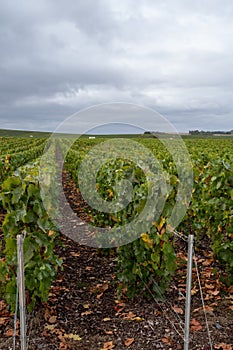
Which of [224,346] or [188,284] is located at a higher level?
[188,284]

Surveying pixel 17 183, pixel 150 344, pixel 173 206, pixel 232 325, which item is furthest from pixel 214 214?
pixel 17 183

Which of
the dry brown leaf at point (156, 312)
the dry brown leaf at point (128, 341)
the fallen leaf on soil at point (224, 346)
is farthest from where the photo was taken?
the dry brown leaf at point (156, 312)

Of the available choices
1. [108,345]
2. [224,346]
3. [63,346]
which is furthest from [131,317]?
[224,346]

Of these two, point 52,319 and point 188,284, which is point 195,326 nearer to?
point 188,284

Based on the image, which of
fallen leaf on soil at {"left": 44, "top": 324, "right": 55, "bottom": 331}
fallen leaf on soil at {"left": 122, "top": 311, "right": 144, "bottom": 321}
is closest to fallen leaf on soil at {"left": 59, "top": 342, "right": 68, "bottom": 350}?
fallen leaf on soil at {"left": 44, "top": 324, "right": 55, "bottom": 331}

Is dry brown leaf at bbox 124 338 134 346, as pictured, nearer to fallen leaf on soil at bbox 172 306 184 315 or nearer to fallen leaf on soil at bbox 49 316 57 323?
fallen leaf on soil at bbox 172 306 184 315

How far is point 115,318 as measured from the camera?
4.45m

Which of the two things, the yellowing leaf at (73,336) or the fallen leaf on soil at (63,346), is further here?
the yellowing leaf at (73,336)

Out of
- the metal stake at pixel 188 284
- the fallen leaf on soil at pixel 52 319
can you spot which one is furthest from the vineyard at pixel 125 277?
the metal stake at pixel 188 284

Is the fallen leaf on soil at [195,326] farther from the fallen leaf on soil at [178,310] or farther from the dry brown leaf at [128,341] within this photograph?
the dry brown leaf at [128,341]

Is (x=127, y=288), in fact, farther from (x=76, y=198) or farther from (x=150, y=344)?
(x=76, y=198)

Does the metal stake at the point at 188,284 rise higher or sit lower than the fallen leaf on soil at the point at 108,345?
higher

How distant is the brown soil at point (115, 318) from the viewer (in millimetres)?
3951

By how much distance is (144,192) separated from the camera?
4516 millimetres
